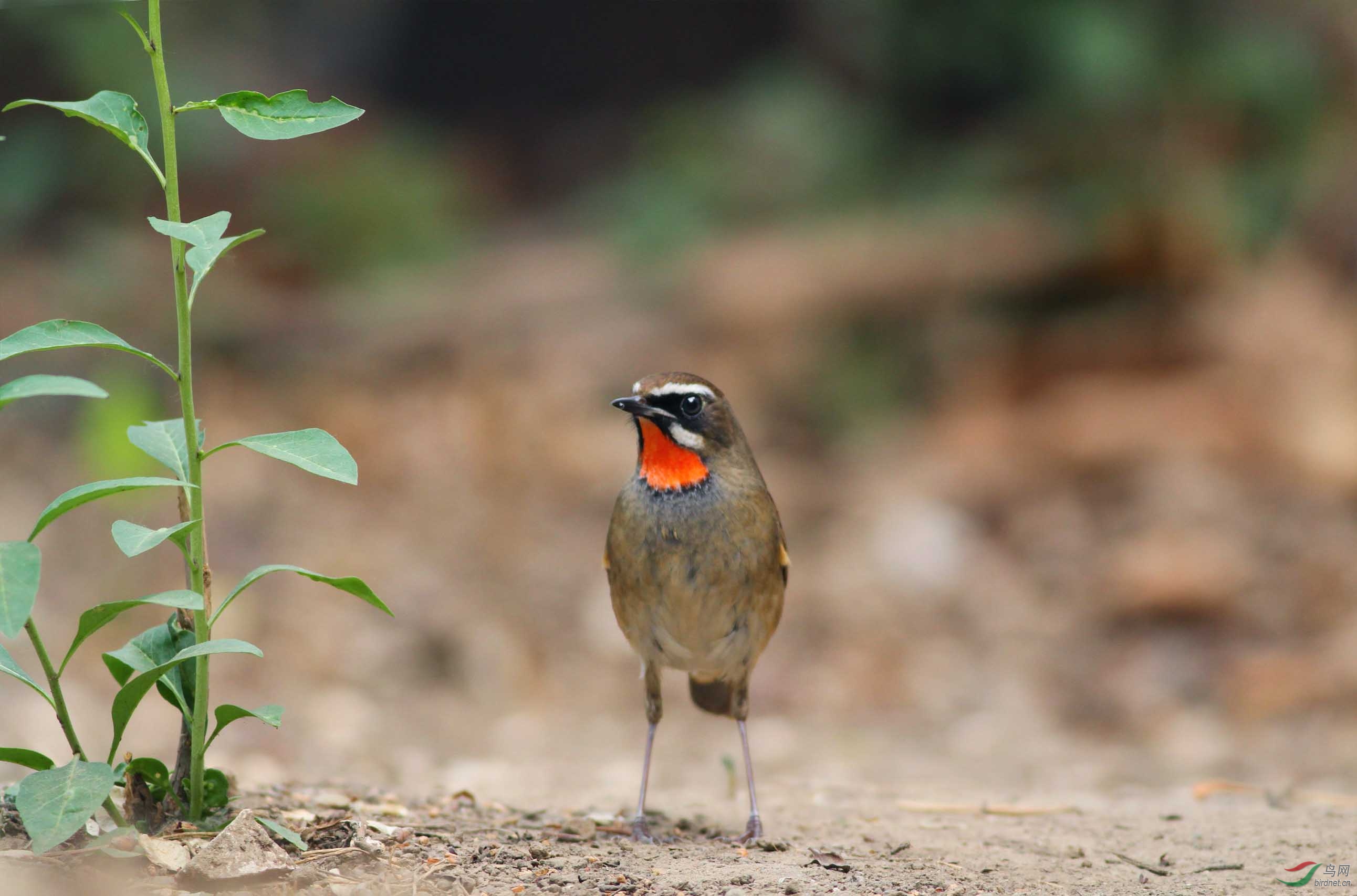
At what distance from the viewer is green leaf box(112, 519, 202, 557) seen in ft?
9.74

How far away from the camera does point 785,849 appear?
4.29 m

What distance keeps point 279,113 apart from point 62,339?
770 mm

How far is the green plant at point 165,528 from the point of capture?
9.73 ft

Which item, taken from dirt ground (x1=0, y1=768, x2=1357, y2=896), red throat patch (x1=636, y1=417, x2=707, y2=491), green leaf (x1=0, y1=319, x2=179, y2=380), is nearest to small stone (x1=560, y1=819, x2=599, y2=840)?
dirt ground (x1=0, y1=768, x2=1357, y2=896)

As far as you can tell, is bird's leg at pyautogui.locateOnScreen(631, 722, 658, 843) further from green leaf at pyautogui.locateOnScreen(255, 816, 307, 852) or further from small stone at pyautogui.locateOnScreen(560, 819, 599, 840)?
green leaf at pyautogui.locateOnScreen(255, 816, 307, 852)

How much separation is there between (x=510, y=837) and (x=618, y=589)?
120cm

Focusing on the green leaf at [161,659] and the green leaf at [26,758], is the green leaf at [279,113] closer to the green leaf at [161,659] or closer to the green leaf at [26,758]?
the green leaf at [161,659]

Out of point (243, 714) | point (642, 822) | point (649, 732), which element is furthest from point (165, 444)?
point (649, 732)

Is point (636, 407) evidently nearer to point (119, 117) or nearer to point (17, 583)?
point (119, 117)

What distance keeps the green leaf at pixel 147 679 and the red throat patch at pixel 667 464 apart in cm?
200

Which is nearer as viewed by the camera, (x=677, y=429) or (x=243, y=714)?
(x=243, y=714)

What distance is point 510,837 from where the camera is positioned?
411 centimetres

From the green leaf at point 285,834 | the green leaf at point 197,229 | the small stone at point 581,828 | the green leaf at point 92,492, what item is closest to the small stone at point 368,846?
the green leaf at point 285,834

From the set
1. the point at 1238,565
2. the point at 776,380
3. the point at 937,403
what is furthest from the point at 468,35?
the point at 1238,565
